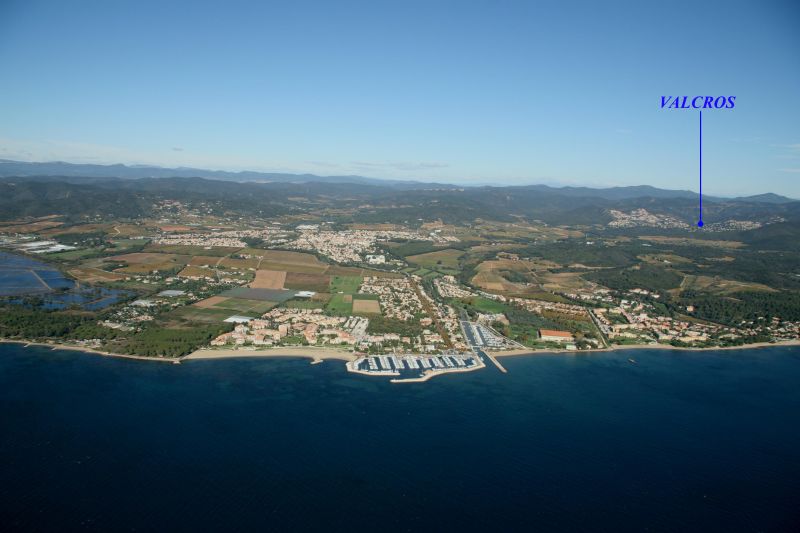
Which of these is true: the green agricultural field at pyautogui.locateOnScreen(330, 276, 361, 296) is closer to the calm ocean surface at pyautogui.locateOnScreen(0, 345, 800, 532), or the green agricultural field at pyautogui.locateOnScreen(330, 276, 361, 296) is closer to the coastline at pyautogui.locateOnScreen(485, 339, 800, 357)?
the calm ocean surface at pyautogui.locateOnScreen(0, 345, 800, 532)

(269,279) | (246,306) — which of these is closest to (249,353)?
(246,306)

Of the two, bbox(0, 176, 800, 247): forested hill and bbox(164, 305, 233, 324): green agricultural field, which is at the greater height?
bbox(0, 176, 800, 247): forested hill

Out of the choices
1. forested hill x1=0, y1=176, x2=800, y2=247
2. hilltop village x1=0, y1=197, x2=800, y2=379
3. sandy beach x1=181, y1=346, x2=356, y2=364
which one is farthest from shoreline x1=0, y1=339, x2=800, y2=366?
forested hill x1=0, y1=176, x2=800, y2=247

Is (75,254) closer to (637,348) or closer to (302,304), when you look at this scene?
(302,304)

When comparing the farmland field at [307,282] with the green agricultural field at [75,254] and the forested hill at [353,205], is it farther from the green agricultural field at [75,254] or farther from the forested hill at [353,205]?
the forested hill at [353,205]

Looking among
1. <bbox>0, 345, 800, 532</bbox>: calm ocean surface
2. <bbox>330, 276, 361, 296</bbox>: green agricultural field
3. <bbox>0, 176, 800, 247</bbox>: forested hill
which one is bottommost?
<bbox>0, 345, 800, 532</bbox>: calm ocean surface

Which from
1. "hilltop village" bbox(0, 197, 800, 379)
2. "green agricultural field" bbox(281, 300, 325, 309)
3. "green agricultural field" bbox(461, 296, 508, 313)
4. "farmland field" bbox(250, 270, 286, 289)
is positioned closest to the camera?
"hilltop village" bbox(0, 197, 800, 379)

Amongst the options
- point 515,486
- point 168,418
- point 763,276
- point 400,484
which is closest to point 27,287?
point 168,418

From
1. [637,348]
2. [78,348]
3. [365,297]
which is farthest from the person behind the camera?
[365,297]
